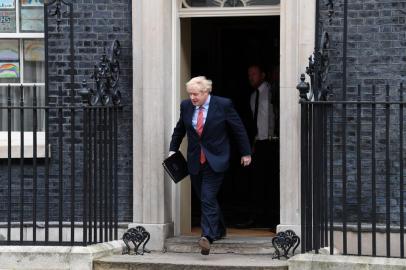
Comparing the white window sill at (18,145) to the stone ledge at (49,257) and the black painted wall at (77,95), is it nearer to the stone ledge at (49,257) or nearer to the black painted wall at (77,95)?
the black painted wall at (77,95)

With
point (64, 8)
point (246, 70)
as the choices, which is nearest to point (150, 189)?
point (64, 8)

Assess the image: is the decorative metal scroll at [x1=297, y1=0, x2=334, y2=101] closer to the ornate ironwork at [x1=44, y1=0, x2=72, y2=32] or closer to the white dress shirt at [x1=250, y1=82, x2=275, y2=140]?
the white dress shirt at [x1=250, y1=82, x2=275, y2=140]

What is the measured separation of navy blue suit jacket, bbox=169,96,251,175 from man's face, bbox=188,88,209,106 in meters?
0.10

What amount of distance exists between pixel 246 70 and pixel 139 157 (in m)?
2.71

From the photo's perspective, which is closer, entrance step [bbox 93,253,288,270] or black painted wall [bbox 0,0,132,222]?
entrance step [bbox 93,253,288,270]

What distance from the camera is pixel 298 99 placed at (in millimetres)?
10195

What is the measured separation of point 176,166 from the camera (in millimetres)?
10156

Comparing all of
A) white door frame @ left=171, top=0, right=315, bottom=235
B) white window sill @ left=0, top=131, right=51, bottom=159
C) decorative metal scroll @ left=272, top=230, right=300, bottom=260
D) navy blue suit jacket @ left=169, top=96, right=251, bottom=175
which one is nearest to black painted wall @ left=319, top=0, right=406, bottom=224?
white door frame @ left=171, top=0, right=315, bottom=235

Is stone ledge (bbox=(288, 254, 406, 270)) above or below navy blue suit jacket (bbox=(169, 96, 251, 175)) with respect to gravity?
below

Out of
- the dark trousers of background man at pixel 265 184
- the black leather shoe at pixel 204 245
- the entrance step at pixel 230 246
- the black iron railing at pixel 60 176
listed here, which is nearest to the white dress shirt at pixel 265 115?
the dark trousers of background man at pixel 265 184

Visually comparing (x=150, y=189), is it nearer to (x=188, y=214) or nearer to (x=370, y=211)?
(x=188, y=214)

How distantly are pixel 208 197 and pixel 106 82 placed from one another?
1.46 m

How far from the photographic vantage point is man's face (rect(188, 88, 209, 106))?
32.1 feet

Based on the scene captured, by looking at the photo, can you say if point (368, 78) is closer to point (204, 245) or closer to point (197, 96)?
point (197, 96)
